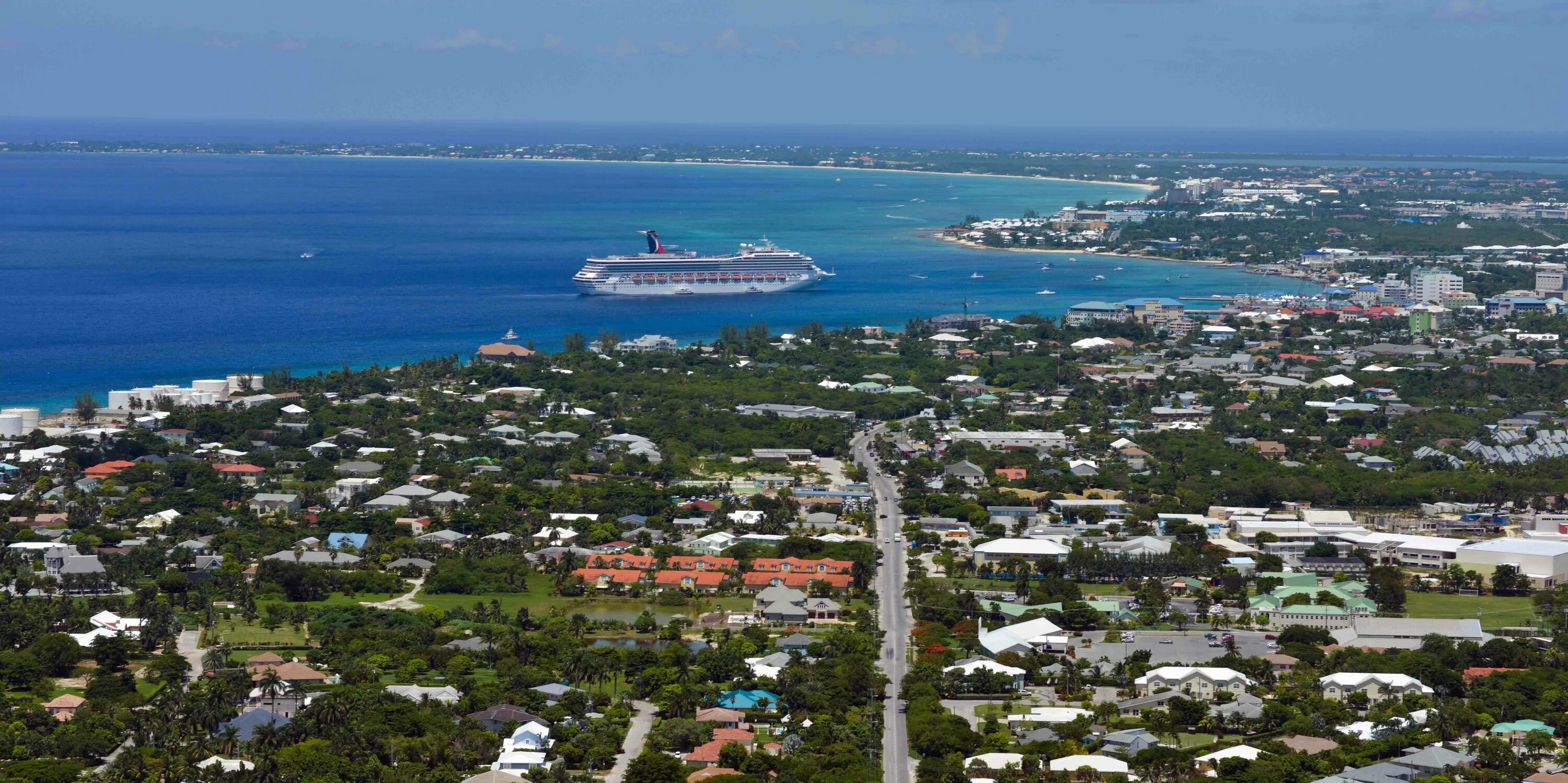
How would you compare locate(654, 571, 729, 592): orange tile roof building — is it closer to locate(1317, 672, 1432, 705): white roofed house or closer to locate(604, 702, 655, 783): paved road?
locate(604, 702, 655, 783): paved road

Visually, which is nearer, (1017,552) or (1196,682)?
(1196,682)

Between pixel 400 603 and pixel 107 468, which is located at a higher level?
pixel 107 468

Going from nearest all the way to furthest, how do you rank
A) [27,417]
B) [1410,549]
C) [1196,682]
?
[1196,682]
[1410,549]
[27,417]

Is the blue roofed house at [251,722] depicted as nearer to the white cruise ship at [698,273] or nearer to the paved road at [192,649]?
the paved road at [192,649]

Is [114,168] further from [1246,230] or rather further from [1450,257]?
[1450,257]

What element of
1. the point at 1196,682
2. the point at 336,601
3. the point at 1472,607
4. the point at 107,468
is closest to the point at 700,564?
the point at 336,601

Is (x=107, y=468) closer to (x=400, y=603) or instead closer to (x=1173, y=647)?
(x=400, y=603)

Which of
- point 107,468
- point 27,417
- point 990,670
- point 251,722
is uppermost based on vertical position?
point 27,417

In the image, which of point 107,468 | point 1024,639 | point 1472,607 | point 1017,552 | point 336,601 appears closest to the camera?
point 1024,639
